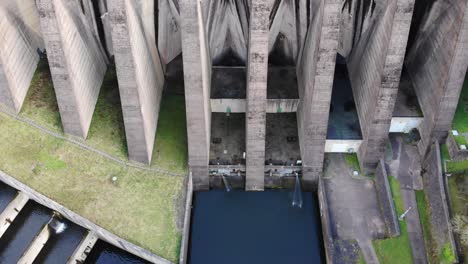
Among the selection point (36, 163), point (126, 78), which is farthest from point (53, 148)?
point (126, 78)

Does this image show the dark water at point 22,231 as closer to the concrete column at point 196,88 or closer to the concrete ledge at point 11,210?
the concrete ledge at point 11,210

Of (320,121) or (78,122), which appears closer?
(320,121)

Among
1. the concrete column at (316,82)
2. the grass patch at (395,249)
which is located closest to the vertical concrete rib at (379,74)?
the concrete column at (316,82)

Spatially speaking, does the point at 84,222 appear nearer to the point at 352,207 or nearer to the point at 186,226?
the point at 186,226

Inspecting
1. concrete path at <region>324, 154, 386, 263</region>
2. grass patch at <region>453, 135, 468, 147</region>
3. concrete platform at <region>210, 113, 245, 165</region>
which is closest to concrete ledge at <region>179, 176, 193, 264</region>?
concrete platform at <region>210, 113, 245, 165</region>

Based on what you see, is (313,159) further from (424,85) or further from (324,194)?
(424,85)

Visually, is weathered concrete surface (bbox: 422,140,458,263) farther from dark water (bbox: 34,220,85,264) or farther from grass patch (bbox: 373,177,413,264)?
dark water (bbox: 34,220,85,264)

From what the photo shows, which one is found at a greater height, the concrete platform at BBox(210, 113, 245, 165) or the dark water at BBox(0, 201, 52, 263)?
the concrete platform at BBox(210, 113, 245, 165)
